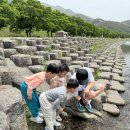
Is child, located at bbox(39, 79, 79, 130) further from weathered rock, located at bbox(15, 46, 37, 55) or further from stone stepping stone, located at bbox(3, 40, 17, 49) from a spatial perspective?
stone stepping stone, located at bbox(3, 40, 17, 49)

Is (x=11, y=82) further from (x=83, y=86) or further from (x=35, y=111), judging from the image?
(x=83, y=86)

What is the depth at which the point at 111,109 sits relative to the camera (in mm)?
7137

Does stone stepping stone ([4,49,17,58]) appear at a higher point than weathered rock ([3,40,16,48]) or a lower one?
lower

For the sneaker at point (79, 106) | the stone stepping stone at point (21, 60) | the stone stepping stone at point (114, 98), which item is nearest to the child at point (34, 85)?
the sneaker at point (79, 106)

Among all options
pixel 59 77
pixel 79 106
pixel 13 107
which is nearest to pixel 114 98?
pixel 79 106

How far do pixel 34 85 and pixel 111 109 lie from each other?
2.87 metres

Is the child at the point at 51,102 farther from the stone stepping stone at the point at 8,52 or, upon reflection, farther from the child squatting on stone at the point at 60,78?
the stone stepping stone at the point at 8,52

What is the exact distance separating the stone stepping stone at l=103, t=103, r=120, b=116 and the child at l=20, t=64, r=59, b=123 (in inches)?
91.1

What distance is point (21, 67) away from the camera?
24.9 ft

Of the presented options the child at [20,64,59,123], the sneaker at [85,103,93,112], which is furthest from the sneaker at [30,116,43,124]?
the sneaker at [85,103,93,112]

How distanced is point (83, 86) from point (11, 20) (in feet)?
44.3

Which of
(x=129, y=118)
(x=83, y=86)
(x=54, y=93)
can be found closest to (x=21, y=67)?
(x=83, y=86)

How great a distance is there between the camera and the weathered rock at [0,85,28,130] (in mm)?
3971

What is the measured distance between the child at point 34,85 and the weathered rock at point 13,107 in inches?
23.7
